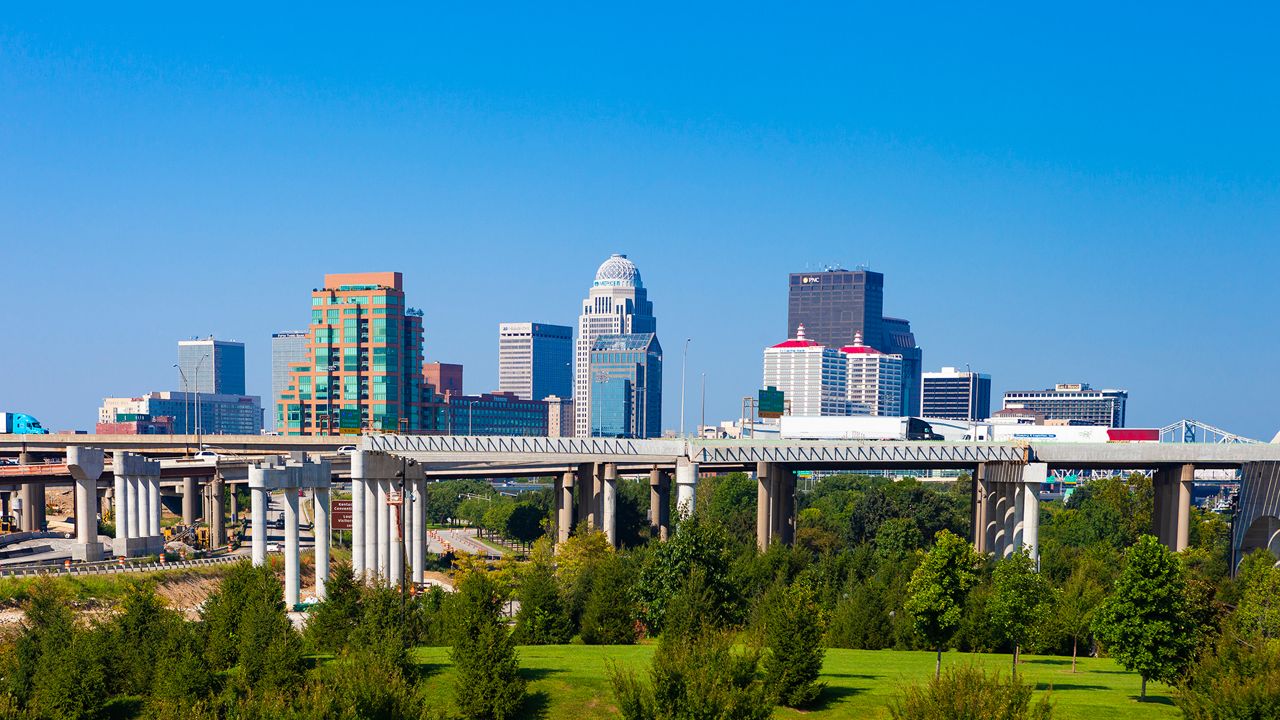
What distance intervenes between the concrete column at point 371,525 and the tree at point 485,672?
162ft

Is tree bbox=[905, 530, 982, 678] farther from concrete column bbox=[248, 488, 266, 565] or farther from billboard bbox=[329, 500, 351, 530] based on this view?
concrete column bbox=[248, 488, 266, 565]

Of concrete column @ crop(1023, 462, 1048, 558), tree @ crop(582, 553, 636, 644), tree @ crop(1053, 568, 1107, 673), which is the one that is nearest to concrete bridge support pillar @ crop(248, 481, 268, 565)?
tree @ crop(582, 553, 636, 644)

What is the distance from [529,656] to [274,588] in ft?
43.1

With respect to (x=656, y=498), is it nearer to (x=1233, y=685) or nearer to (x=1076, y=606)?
(x=1076, y=606)

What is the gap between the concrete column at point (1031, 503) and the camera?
101438mm

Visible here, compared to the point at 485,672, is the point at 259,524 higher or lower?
lower

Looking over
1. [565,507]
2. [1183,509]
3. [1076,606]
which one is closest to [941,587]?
[1076,606]

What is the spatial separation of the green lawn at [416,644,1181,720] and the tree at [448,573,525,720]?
1664 millimetres

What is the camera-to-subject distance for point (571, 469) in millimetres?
148625

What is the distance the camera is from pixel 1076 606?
6456cm

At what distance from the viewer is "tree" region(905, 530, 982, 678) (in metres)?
49.2

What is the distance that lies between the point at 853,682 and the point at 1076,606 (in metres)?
17.6

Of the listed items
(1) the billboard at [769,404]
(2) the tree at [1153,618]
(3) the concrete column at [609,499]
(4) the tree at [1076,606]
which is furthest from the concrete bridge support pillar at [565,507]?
(2) the tree at [1153,618]

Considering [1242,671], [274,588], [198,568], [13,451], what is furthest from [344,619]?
[13,451]
